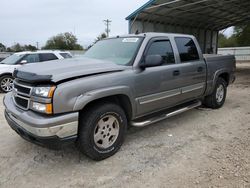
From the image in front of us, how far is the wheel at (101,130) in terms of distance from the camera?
3229 mm

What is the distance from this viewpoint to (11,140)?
430 cm

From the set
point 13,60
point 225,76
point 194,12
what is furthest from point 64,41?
point 225,76

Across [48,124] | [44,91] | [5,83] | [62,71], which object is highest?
[62,71]

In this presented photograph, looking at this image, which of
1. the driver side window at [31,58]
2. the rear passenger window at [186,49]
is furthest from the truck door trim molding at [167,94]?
the driver side window at [31,58]

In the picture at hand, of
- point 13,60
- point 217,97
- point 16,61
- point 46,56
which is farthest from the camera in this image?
point 46,56

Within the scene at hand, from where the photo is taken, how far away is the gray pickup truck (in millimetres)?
2945

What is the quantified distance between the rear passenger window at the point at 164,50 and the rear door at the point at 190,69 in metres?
0.27

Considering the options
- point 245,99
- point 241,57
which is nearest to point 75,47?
point 241,57

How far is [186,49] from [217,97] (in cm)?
196

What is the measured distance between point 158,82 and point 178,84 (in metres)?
0.68

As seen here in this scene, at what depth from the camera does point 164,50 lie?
4508 millimetres

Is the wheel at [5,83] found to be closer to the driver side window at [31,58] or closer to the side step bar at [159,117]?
the driver side window at [31,58]

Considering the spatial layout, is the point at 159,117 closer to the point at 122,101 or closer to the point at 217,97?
the point at 122,101

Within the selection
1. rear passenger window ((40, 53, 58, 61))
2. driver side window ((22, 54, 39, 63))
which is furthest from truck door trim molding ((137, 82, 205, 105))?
driver side window ((22, 54, 39, 63))
